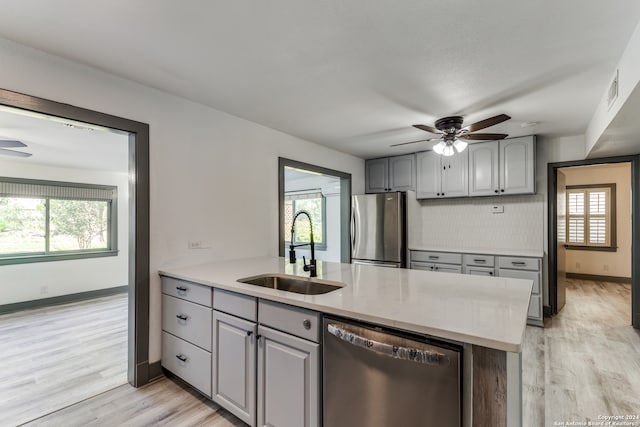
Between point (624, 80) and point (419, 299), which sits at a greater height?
point (624, 80)

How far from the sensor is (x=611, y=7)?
4.87 ft

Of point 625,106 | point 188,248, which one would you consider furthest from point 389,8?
point 188,248

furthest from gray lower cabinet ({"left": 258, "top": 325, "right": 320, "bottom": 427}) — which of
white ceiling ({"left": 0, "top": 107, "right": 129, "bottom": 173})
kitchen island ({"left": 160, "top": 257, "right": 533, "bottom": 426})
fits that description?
white ceiling ({"left": 0, "top": 107, "right": 129, "bottom": 173})

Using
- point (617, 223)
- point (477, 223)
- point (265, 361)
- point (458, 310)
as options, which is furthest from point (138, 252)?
point (617, 223)

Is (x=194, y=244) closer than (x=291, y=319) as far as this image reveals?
No

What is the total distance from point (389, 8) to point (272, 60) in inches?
32.5

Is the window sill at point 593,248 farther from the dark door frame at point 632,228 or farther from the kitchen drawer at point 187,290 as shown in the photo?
the kitchen drawer at point 187,290

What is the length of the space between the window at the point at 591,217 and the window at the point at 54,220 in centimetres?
857

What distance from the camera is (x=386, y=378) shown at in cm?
128

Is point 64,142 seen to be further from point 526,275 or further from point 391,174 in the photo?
point 526,275

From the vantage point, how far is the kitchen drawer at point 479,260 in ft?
12.6

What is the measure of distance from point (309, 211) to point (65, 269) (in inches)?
163

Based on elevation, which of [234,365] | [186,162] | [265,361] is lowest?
[234,365]

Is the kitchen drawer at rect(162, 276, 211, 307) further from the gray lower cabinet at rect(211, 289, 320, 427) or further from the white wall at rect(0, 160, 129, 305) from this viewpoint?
the white wall at rect(0, 160, 129, 305)
